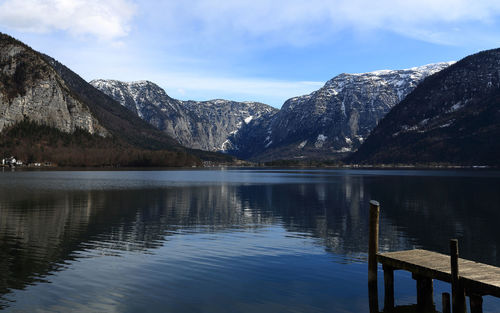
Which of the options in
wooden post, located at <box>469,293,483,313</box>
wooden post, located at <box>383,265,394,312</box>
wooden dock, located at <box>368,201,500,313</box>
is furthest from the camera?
wooden post, located at <box>383,265,394,312</box>

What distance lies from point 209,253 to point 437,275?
22824mm

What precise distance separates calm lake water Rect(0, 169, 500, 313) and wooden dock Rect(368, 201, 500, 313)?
60.5 inches

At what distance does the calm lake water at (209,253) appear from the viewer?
29.0 m

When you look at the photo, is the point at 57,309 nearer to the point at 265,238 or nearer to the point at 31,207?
the point at 265,238

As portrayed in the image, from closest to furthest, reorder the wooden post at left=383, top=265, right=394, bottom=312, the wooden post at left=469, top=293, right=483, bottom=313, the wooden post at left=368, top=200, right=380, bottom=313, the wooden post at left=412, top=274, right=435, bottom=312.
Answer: the wooden post at left=469, top=293, right=483, bottom=313, the wooden post at left=412, top=274, right=435, bottom=312, the wooden post at left=383, top=265, right=394, bottom=312, the wooden post at left=368, top=200, right=380, bottom=313

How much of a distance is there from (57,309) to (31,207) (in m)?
56.7

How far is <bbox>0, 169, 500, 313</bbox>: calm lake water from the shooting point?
95.3 ft

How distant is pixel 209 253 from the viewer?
142 feet

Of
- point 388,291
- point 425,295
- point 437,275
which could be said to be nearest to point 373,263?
point 388,291

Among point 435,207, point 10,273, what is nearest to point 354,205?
point 435,207

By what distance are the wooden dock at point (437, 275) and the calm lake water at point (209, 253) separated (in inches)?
60.5

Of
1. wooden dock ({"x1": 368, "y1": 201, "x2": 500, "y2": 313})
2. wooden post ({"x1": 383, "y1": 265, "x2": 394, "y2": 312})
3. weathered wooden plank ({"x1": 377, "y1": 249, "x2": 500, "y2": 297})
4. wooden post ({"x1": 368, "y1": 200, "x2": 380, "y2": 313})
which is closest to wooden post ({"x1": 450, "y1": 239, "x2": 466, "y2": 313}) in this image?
wooden dock ({"x1": 368, "y1": 201, "x2": 500, "y2": 313})

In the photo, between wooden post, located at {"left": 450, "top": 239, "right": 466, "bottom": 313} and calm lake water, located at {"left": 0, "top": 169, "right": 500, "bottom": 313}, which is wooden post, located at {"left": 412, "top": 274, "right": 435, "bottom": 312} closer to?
calm lake water, located at {"left": 0, "top": 169, "right": 500, "bottom": 313}

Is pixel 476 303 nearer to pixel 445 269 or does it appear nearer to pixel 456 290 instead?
pixel 456 290
